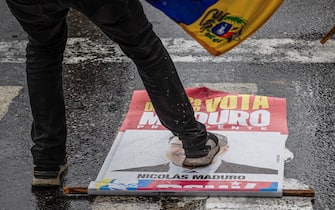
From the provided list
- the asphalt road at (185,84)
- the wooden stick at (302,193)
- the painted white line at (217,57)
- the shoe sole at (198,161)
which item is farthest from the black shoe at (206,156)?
the painted white line at (217,57)

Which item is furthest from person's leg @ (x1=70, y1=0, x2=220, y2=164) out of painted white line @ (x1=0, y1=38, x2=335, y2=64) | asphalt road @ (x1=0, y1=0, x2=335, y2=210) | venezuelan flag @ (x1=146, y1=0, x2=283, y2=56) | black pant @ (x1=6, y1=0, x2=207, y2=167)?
painted white line @ (x1=0, y1=38, x2=335, y2=64)

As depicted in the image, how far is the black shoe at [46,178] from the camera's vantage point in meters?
3.68

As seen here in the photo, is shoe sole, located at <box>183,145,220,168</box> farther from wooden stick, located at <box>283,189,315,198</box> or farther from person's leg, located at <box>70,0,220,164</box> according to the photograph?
wooden stick, located at <box>283,189,315,198</box>

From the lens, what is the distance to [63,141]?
3.72 m

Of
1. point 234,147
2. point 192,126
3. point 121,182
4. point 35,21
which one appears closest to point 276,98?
point 234,147

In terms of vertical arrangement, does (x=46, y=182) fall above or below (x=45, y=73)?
below

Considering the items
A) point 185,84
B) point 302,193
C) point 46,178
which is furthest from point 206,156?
point 185,84

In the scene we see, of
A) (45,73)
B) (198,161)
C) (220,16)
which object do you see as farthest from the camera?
(198,161)

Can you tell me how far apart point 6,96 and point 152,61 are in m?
1.57

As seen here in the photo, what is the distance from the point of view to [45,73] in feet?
11.6

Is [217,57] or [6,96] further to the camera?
[217,57]

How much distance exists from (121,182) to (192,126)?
0.42m

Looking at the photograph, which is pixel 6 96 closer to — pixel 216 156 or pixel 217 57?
pixel 217 57

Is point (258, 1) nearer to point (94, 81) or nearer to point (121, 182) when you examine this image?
point (121, 182)
